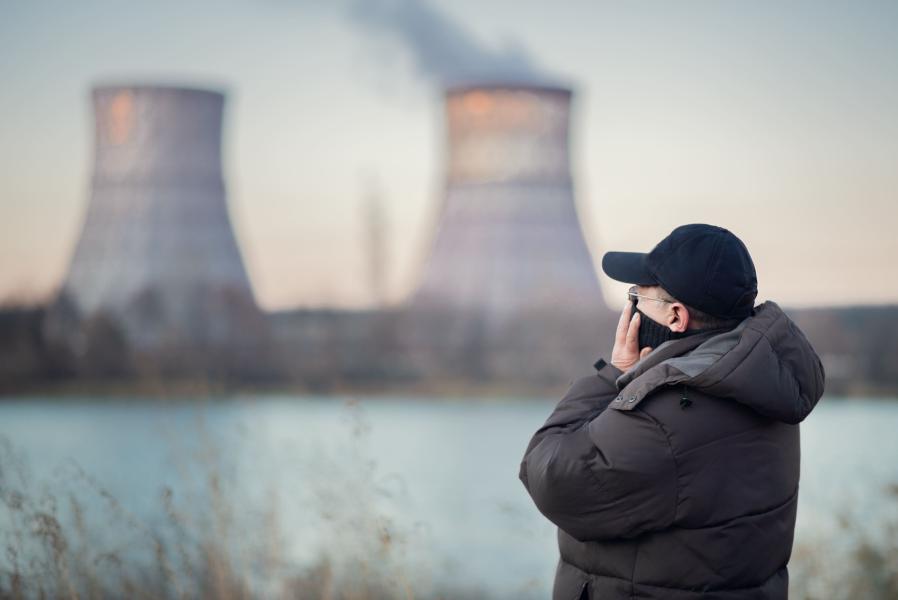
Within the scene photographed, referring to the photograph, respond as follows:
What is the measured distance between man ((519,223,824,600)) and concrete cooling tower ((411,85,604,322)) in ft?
51.0

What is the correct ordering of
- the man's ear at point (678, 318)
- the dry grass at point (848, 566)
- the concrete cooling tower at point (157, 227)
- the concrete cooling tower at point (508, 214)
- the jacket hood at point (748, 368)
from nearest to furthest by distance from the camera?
the jacket hood at point (748, 368)
the man's ear at point (678, 318)
the dry grass at point (848, 566)
the concrete cooling tower at point (508, 214)
the concrete cooling tower at point (157, 227)

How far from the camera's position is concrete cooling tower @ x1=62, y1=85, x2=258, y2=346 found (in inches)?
672

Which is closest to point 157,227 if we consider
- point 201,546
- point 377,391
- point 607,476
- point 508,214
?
point 377,391

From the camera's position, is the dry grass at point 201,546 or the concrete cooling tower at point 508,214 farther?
the concrete cooling tower at point 508,214

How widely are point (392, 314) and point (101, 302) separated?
5.17 m

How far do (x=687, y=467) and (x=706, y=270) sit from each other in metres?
0.22

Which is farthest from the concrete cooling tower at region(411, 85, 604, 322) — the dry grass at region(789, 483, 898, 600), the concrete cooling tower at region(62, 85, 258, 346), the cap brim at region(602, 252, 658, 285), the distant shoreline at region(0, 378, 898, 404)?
the cap brim at region(602, 252, 658, 285)

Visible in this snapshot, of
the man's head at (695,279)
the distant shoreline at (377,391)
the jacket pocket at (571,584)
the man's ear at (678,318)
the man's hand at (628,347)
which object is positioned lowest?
the distant shoreline at (377,391)

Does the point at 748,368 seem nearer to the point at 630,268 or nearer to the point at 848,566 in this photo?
the point at 630,268

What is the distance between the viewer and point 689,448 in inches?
45.3

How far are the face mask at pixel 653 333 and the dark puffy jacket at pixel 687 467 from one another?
0.12 feet

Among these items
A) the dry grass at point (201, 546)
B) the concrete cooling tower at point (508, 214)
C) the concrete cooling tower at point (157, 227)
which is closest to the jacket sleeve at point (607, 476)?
the dry grass at point (201, 546)

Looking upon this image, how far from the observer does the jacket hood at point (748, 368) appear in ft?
3.73

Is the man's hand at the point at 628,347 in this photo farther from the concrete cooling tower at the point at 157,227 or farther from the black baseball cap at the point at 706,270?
the concrete cooling tower at the point at 157,227
